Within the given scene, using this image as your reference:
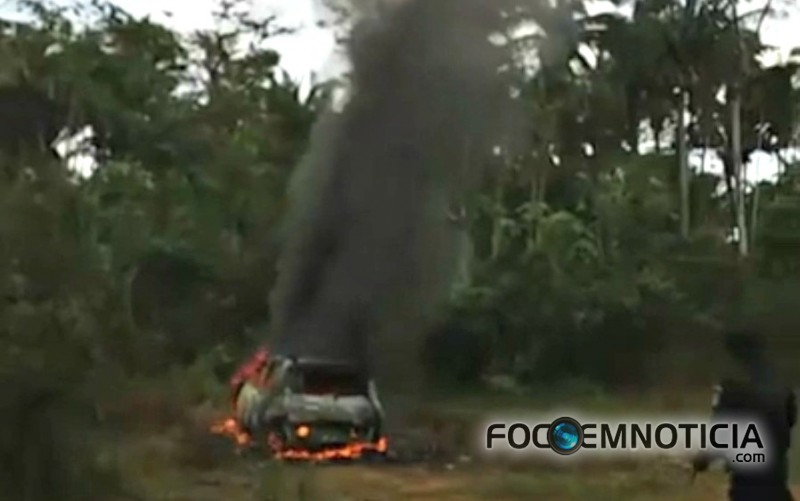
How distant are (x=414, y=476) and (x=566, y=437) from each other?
2150mm

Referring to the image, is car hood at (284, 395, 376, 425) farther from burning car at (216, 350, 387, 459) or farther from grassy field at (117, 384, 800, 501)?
grassy field at (117, 384, 800, 501)

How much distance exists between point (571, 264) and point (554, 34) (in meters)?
2.78

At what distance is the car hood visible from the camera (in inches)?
384

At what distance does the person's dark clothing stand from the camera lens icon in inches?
97.7

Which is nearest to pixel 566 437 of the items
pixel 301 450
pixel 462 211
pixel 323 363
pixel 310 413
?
pixel 301 450

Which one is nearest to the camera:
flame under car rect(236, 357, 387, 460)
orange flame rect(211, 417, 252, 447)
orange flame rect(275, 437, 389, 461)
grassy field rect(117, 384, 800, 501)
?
grassy field rect(117, 384, 800, 501)

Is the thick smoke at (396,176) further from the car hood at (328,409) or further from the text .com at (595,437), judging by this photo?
the text .com at (595,437)

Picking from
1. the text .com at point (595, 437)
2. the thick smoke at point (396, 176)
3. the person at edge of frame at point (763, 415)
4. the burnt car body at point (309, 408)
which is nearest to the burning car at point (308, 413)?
the burnt car body at point (309, 408)

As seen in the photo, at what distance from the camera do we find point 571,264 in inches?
613

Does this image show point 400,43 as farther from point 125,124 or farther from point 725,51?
point 725,51

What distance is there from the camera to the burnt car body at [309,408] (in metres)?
9.63

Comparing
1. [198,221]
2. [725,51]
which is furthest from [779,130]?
[198,221]

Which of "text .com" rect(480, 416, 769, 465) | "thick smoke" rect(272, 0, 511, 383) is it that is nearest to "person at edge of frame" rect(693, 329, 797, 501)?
"text .com" rect(480, 416, 769, 465)

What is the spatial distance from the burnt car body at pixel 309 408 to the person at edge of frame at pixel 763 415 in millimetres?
5179
